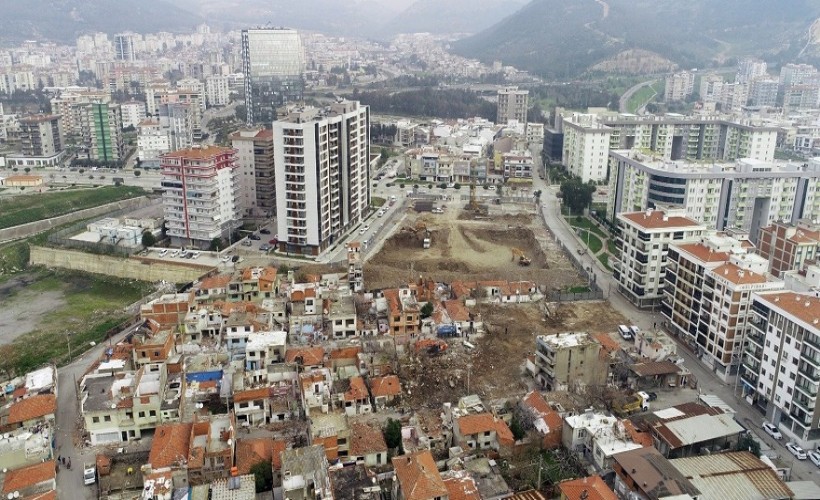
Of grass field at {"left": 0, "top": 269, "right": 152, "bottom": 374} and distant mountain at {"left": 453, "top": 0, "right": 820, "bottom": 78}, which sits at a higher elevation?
distant mountain at {"left": 453, "top": 0, "right": 820, "bottom": 78}

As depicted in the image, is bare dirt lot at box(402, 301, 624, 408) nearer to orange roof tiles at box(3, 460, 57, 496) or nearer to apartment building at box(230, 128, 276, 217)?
orange roof tiles at box(3, 460, 57, 496)

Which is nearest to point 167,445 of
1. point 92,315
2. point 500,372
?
point 500,372

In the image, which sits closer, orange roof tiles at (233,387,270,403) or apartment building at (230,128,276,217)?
orange roof tiles at (233,387,270,403)

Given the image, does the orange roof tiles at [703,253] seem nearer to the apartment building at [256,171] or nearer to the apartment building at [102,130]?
the apartment building at [256,171]

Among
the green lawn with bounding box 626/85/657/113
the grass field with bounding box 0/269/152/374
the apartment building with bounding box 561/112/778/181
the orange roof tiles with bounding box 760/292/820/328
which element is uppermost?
the green lawn with bounding box 626/85/657/113

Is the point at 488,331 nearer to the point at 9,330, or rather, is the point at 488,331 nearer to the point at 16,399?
the point at 16,399

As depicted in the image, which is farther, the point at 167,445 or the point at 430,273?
the point at 430,273

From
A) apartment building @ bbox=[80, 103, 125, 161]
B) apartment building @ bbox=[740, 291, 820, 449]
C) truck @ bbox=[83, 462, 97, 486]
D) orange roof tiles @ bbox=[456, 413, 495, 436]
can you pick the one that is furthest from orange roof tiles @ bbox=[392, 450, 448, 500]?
apartment building @ bbox=[80, 103, 125, 161]
